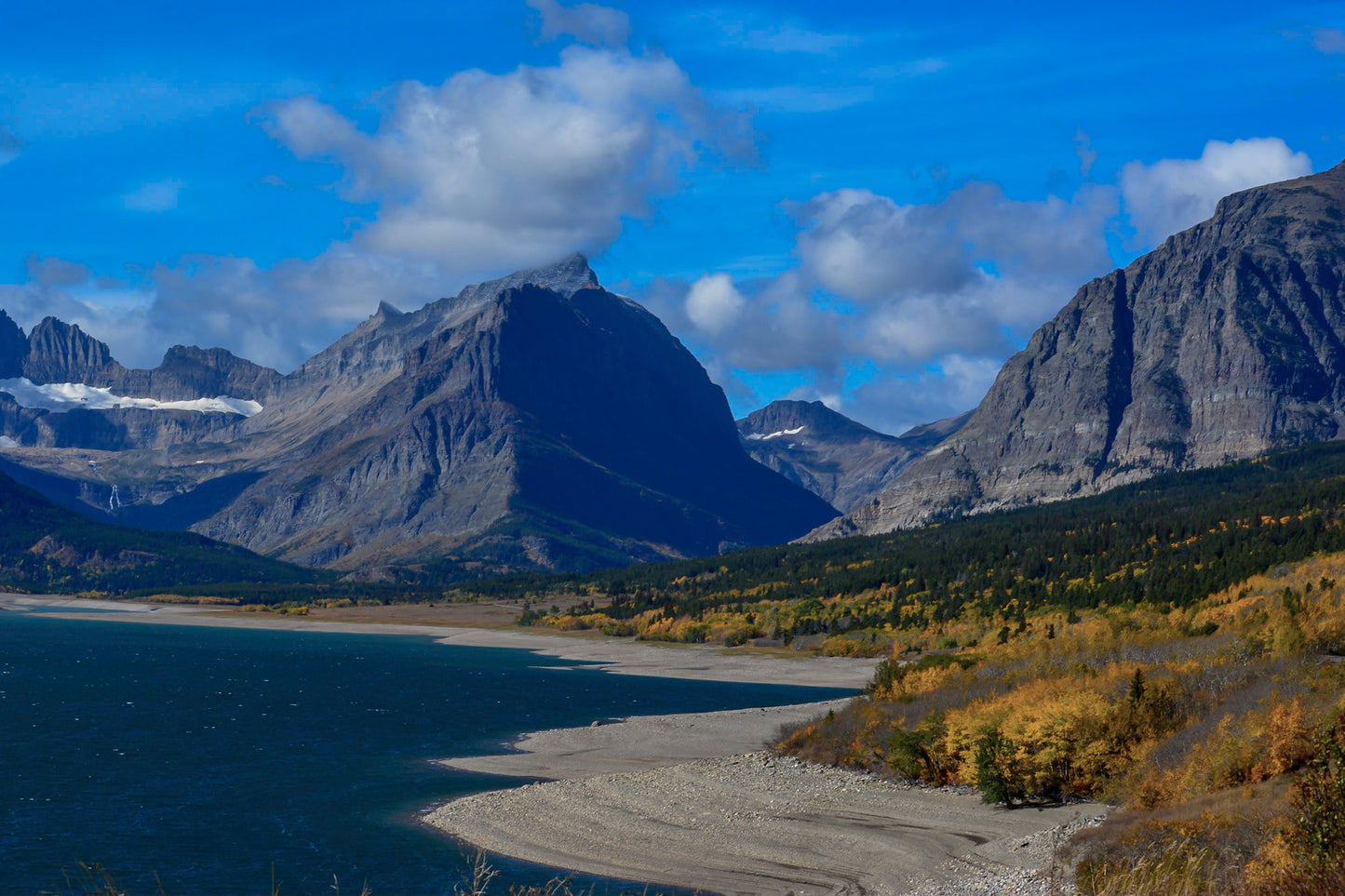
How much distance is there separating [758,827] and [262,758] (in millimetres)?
37464

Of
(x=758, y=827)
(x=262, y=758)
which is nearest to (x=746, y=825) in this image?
(x=758, y=827)

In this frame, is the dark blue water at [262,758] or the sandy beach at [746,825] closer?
the sandy beach at [746,825]

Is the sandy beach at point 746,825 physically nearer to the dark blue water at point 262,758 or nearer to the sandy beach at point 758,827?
the sandy beach at point 758,827

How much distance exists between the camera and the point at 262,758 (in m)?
73.8

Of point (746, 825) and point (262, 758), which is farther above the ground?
point (746, 825)

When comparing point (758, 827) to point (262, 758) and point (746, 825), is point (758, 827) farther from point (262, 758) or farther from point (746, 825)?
point (262, 758)

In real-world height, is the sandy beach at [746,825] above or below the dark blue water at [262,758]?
above

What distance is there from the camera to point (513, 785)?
65.0 metres

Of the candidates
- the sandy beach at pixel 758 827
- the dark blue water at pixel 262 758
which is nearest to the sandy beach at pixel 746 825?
the sandy beach at pixel 758 827

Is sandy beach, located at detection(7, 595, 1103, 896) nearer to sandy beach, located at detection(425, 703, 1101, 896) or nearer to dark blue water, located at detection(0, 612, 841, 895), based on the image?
sandy beach, located at detection(425, 703, 1101, 896)

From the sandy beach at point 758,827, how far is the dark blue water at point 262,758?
3.24 m

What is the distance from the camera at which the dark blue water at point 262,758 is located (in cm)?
4666

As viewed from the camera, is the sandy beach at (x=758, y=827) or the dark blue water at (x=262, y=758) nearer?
the sandy beach at (x=758, y=827)

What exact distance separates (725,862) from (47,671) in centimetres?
10968
